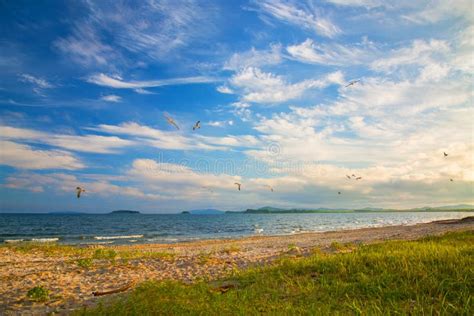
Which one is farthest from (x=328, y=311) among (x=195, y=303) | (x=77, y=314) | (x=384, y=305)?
(x=77, y=314)

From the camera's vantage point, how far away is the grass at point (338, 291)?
24.4 feet

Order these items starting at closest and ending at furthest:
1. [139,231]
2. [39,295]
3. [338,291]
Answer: [338,291], [39,295], [139,231]

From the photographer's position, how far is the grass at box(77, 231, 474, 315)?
7.45 meters

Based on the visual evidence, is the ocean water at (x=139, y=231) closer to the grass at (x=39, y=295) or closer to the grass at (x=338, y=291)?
the grass at (x=39, y=295)

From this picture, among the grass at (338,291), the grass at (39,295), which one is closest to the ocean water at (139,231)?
the grass at (39,295)

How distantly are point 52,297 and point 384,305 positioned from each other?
32.1 feet

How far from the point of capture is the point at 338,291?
29.5 feet

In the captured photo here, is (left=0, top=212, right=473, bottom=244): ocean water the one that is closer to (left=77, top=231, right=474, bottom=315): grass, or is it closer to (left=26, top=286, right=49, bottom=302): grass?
(left=26, top=286, right=49, bottom=302): grass

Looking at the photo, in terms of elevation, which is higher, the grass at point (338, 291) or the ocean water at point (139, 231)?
the grass at point (338, 291)

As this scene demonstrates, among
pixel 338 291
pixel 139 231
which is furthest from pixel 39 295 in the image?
pixel 139 231

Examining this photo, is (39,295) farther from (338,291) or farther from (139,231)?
(139,231)

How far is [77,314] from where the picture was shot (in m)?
7.87

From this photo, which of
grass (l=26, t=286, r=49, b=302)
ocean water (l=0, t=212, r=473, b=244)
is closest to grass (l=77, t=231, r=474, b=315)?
grass (l=26, t=286, r=49, b=302)

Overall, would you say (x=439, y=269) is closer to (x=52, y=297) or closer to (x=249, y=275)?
(x=249, y=275)
